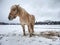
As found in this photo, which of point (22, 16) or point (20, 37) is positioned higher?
point (22, 16)

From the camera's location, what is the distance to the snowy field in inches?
43.8

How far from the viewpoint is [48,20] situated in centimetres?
118

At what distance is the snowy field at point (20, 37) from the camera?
1.11 metres

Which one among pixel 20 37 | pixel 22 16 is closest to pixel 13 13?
pixel 22 16

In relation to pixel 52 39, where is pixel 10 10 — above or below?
above

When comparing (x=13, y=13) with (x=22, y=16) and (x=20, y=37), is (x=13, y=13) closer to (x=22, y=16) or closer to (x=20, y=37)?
(x=22, y=16)

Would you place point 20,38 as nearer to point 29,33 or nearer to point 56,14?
point 29,33

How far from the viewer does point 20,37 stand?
3.84ft

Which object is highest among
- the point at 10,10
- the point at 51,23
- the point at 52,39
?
the point at 10,10

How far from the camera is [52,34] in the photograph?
1141 mm

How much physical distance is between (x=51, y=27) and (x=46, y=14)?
12 cm

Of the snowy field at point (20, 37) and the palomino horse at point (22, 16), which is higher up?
the palomino horse at point (22, 16)

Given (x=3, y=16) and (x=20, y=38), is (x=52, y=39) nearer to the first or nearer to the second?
(x=20, y=38)

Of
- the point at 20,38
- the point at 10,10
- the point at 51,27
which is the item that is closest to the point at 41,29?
the point at 51,27
